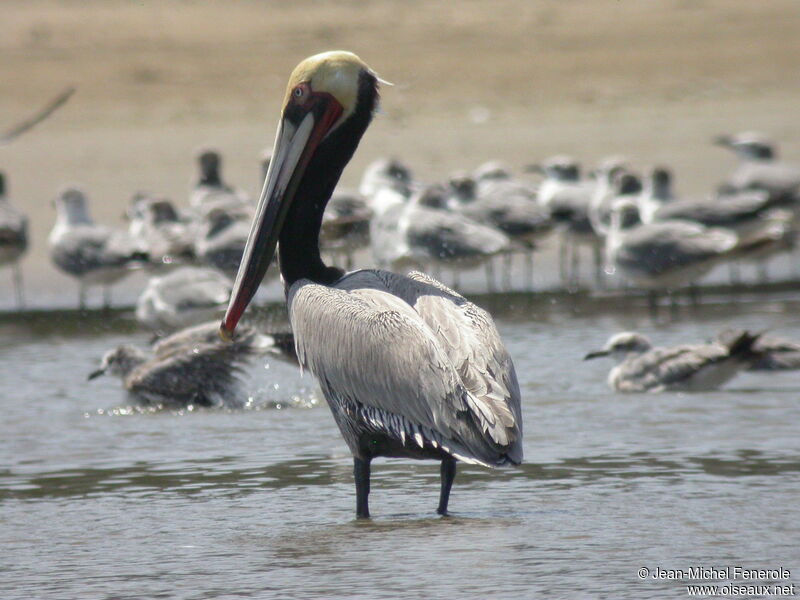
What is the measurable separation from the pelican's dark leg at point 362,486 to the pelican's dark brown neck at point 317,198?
0.71 metres

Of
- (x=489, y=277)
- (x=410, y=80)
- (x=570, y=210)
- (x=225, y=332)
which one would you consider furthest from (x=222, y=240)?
(x=410, y=80)

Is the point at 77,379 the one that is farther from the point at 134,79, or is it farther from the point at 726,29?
the point at 726,29

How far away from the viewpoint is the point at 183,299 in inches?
437

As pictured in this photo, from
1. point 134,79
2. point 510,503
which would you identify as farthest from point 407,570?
point 134,79

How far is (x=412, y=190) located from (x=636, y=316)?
435 cm

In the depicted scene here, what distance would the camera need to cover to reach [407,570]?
502 cm

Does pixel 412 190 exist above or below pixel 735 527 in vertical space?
above

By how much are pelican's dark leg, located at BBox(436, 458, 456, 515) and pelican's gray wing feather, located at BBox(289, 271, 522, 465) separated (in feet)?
0.71

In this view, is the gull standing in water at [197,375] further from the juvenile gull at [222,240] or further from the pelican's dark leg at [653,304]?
the pelican's dark leg at [653,304]

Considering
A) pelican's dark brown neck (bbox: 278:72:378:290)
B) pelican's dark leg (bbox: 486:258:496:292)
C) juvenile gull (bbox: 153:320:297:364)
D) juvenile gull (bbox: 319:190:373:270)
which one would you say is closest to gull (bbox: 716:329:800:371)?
juvenile gull (bbox: 153:320:297:364)

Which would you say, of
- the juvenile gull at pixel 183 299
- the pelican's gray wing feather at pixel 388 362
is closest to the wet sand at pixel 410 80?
the juvenile gull at pixel 183 299

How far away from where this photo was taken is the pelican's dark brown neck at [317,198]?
621 centimetres

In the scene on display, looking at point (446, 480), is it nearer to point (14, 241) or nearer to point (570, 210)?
point (14, 241)

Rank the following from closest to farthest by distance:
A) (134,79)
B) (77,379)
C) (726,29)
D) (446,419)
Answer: (446,419) → (77,379) → (134,79) → (726,29)
